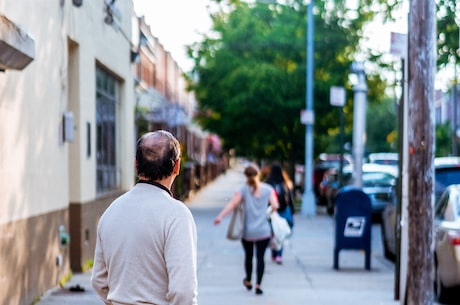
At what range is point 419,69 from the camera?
915 cm

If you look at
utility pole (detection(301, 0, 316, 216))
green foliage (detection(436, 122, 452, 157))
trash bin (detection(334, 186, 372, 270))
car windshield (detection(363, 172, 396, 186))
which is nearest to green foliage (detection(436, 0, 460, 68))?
trash bin (detection(334, 186, 372, 270))

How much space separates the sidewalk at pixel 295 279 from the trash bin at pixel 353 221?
1.37 ft

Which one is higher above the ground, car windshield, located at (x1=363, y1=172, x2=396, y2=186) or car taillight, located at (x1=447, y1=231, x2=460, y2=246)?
car taillight, located at (x1=447, y1=231, x2=460, y2=246)

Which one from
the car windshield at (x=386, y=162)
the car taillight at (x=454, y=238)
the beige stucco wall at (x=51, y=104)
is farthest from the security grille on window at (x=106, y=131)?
the car windshield at (x=386, y=162)

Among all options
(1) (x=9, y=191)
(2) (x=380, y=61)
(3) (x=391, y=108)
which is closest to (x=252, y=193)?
(1) (x=9, y=191)

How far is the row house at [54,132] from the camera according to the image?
944cm

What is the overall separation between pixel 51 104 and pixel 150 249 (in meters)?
7.68

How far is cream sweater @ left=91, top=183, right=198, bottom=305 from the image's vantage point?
427 cm

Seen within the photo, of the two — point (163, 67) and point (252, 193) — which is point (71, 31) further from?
point (163, 67)

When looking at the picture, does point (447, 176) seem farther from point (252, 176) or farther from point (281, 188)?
point (252, 176)

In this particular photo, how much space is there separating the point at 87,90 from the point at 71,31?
1389mm

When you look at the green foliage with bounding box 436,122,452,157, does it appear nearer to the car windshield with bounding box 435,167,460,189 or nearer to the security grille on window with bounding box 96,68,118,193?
the security grille on window with bounding box 96,68,118,193

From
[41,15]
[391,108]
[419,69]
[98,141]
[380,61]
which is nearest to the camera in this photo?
[419,69]

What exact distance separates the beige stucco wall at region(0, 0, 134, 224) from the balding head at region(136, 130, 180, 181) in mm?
4925
